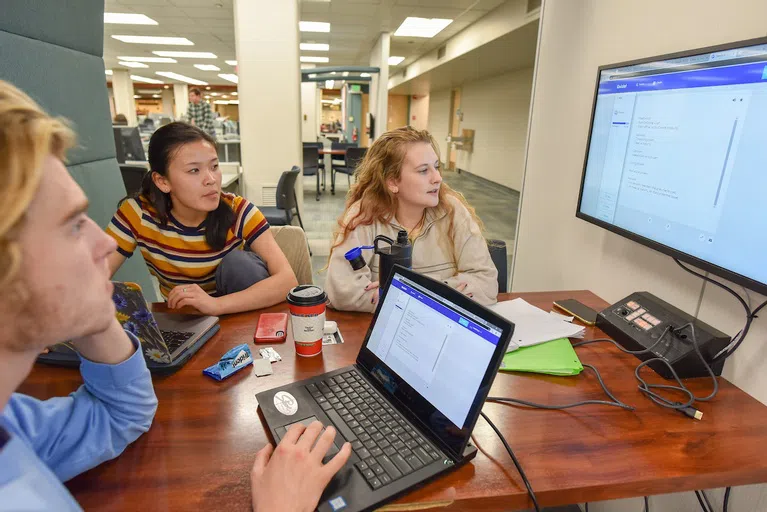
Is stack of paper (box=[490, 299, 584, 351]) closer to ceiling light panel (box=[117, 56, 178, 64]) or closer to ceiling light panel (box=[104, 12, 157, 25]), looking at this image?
ceiling light panel (box=[104, 12, 157, 25])

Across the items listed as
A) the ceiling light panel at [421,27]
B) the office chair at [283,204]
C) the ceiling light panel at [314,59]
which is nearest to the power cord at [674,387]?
the office chair at [283,204]

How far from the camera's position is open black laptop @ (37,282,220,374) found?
0.92 m

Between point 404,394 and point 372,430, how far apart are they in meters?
0.09

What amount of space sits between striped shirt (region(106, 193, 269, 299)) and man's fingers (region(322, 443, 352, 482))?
104 cm

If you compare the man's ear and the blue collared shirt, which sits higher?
the man's ear

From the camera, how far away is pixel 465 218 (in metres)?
1.69

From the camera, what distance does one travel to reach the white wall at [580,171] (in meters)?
1.11

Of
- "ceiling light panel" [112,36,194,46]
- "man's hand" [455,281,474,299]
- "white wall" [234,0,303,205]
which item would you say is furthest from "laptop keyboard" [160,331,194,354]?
"ceiling light panel" [112,36,194,46]

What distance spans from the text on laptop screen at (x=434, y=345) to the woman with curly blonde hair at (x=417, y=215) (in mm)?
591

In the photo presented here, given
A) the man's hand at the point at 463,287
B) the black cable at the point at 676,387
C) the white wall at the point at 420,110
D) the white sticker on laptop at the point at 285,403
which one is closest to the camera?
the white sticker on laptop at the point at 285,403

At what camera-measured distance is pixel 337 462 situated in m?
0.69

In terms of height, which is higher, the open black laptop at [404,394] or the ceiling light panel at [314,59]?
the ceiling light panel at [314,59]

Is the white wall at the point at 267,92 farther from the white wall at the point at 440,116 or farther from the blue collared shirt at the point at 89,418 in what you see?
the white wall at the point at 440,116

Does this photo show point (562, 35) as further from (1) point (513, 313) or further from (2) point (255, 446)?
(2) point (255, 446)
